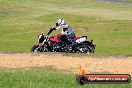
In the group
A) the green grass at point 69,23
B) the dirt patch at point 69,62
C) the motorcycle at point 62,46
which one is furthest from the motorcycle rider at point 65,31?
the dirt patch at point 69,62

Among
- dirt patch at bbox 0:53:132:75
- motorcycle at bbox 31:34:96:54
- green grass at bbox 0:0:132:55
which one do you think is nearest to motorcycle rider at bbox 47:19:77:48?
motorcycle at bbox 31:34:96:54

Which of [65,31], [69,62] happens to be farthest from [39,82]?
[65,31]

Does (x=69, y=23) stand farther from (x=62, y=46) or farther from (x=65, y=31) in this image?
(x=65, y=31)

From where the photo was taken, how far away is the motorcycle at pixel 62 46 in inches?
1039

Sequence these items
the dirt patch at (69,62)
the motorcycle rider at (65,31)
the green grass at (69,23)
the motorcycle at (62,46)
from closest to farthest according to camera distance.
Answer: the dirt patch at (69,62)
the motorcycle rider at (65,31)
the motorcycle at (62,46)
the green grass at (69,23)

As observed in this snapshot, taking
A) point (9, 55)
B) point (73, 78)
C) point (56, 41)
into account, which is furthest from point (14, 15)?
point (73, 78)

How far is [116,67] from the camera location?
18.1m

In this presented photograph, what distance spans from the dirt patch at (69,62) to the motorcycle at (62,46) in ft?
17.6

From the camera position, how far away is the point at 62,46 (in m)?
26.6

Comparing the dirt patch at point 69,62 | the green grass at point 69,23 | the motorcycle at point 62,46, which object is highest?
the dirt patch at point 69,62

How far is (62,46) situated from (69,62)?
24.8 ft

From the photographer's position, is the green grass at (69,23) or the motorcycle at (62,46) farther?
the green grass at (69,23)

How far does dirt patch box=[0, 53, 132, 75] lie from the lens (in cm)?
1773

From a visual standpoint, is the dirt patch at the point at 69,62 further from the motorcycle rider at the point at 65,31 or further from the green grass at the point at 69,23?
the green grass at the point at 69,23
